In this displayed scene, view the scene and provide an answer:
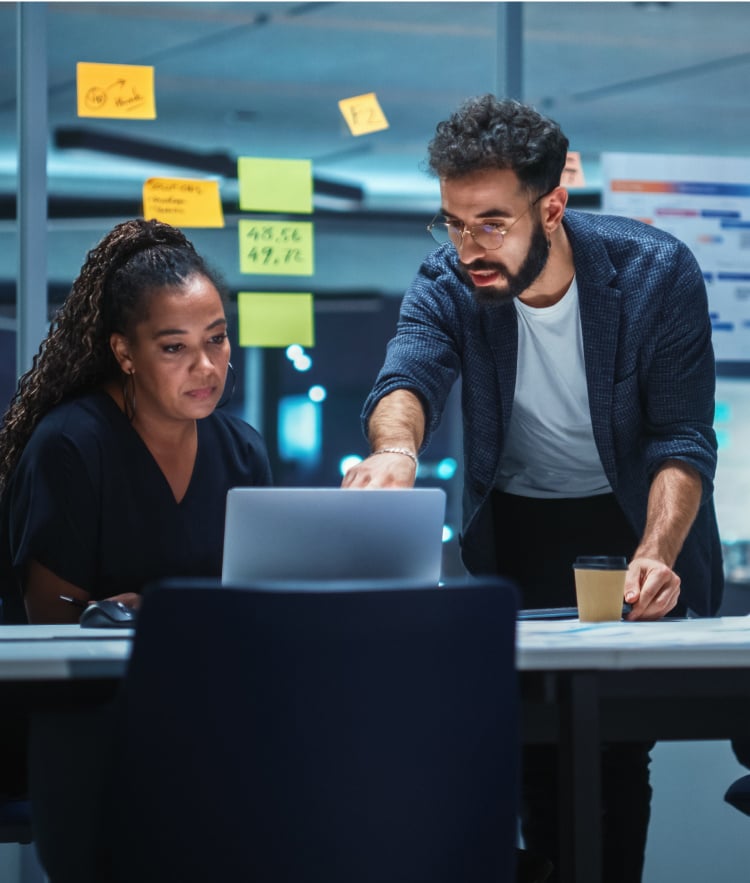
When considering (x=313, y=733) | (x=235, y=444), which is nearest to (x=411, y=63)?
(x=235, y=444)

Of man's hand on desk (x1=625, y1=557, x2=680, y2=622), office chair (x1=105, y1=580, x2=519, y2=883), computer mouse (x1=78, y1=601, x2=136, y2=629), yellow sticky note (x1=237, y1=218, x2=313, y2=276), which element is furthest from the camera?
yellow sticky note (x1=237, y1=218, x2=313, y2=276)

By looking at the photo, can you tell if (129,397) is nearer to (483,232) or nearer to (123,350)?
(123,350)

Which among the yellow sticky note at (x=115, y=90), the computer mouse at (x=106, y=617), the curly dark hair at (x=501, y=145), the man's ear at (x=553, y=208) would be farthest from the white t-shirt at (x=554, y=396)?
the yellow sticky note at (x=115, y=90)

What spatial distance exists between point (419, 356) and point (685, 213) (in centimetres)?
141

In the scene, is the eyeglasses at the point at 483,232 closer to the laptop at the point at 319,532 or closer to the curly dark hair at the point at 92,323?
the curly dark hair at the point at 92,323

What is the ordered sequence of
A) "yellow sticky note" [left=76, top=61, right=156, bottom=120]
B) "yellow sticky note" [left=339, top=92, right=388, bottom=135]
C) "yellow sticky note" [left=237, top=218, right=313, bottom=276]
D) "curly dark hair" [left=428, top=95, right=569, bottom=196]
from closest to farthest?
"curly dark hair" [left=428, top=95, right=569, bottom=196] < "yellow sticky note" [left=76, top=61, right=156, bottom=120] < "yellow sticky note" [left=237, top=218, right=313, bottom=276] < "yellow sticky note" [left=339, top=92, right=388, bottom=135]

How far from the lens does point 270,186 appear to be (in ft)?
10.6

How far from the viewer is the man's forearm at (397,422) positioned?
2.10m

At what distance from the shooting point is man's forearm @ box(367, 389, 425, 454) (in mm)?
2098

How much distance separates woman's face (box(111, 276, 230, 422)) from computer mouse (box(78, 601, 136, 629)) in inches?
20.6

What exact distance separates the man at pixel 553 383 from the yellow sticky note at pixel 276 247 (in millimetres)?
866

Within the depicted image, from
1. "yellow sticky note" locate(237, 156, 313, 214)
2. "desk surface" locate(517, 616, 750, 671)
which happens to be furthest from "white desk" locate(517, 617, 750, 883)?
"yellow sticky note" locate(237, 156, 313, 214)

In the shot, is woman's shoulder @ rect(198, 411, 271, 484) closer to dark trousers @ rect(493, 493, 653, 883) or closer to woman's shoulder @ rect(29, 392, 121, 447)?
woman's shoulder @ rect(29, 392, 121, 447)

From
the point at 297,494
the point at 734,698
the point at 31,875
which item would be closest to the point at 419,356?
the point at 297,494
